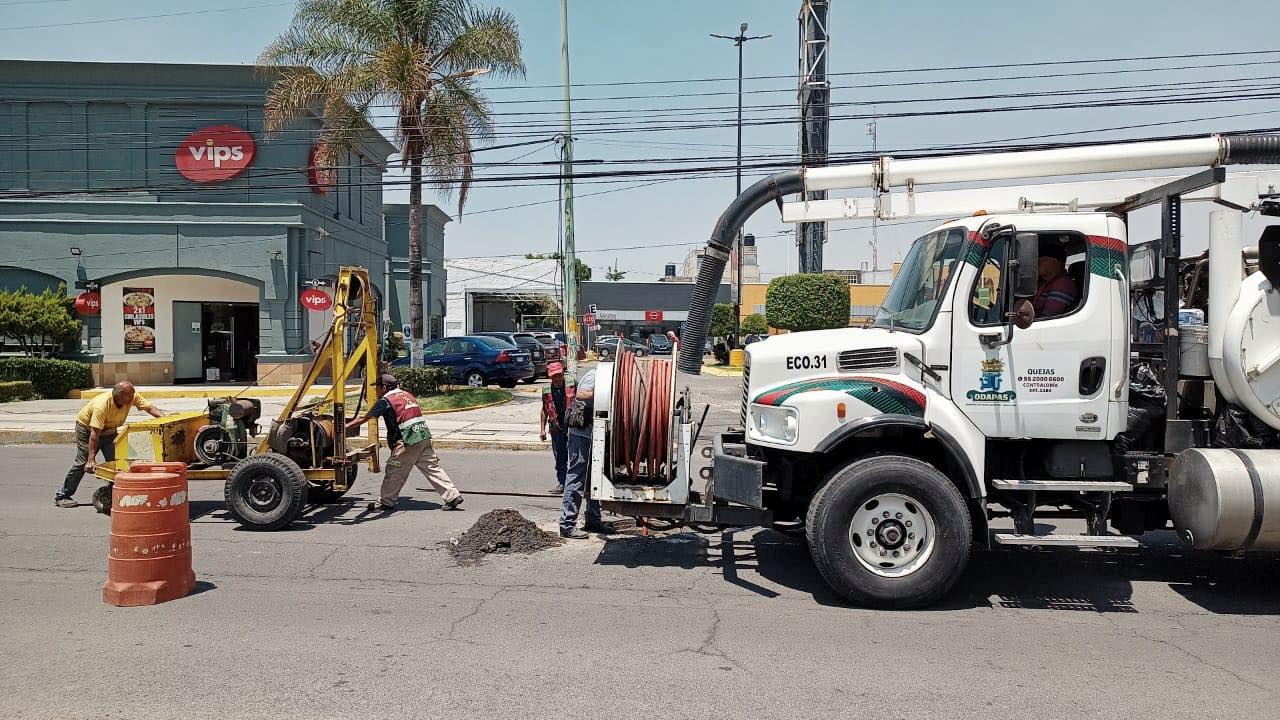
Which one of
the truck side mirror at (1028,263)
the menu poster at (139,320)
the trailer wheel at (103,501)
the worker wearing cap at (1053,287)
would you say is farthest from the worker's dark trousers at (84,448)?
the menu poster at (139,320)

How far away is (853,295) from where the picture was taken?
56844 millimetres

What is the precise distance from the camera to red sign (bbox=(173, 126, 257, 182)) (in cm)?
2456

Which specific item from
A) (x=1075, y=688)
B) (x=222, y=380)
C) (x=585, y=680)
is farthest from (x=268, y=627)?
(x=222, y=380)

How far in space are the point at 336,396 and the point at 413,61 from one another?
41.9 ft

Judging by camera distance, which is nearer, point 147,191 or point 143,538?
point 143,538

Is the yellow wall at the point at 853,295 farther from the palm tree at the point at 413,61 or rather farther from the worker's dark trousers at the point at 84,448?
the worker's dark trousers at the point at 84,448

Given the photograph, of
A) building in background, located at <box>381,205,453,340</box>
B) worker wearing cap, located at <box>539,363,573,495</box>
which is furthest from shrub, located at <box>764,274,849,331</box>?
worker wearing cap, located at <box>539,363,573,495</box>

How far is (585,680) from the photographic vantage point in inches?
185

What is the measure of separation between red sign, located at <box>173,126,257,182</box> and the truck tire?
76.6ft

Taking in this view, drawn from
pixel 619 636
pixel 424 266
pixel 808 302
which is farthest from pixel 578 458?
pixel 424 266

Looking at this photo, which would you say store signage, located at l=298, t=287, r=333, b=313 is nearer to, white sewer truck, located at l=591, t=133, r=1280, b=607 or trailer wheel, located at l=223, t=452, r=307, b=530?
trailer wheel, located at l=223, t=452, r=307, b=530

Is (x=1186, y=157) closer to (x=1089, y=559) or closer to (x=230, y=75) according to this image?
(x=1089, y=559)

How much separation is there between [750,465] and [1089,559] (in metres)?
3.30

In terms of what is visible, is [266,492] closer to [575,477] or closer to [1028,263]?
[575,477]
